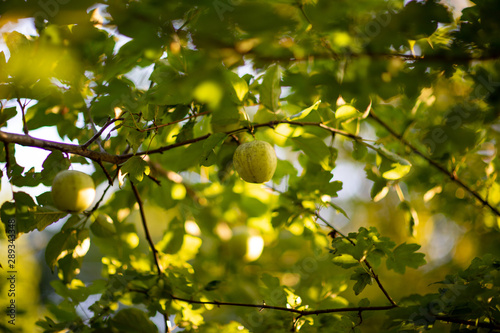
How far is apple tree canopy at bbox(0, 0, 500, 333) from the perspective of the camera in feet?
3.21

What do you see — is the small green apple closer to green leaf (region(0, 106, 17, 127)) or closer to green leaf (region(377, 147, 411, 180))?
green leaf (region(0, 106, 17, 127))

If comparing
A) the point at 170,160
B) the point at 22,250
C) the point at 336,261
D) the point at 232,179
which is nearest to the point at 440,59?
the point at 336,261

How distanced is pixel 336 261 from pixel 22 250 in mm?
4883

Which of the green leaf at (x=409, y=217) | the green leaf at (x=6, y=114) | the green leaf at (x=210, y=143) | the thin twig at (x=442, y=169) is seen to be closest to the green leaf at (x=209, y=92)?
the green leaf at (x=210, y=143)

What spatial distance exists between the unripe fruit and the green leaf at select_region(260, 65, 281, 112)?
0.61ft

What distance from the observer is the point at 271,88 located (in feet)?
5.34

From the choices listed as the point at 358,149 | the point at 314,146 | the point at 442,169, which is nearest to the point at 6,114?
the point at 314,146

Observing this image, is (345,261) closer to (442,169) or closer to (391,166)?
(391,166)

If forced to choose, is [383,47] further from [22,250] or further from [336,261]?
[22,250]

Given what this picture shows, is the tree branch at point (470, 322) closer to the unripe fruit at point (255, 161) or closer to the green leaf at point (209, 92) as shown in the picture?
the unripe fruit at point (255, 161)

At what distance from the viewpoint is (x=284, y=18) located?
2.74 ft

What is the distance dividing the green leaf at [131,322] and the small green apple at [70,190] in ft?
1.73

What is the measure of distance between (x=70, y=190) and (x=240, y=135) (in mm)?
853

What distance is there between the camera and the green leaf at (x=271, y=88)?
1617mm
